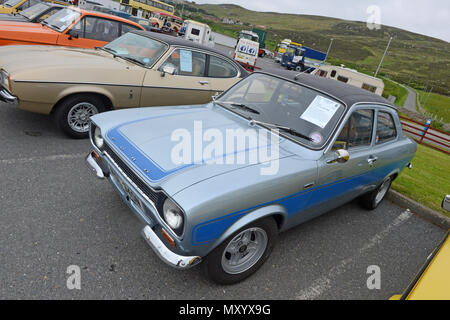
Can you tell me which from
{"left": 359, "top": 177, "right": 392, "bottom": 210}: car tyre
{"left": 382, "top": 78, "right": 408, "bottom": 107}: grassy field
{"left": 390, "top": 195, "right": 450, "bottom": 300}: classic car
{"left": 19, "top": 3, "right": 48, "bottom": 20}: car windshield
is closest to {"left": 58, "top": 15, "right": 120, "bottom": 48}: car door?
{"left": 19, "top": 3, "right": 48, "bottom": 20}: car windshield

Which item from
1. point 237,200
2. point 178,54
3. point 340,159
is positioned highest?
point 178,54

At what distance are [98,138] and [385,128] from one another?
11.6 feet

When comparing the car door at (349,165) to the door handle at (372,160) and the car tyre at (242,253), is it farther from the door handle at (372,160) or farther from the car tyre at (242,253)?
the car tyre at (242,253)

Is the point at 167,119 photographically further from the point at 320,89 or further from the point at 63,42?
the point at 63,42

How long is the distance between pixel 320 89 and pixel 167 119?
1.73 meters

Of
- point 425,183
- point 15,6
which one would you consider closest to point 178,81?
point 425,183

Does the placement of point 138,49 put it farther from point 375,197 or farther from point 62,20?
point 375,197

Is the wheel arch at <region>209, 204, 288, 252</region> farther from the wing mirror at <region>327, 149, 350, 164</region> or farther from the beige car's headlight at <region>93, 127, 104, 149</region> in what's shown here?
the beige car's headlight at <region>93, 127, 104, 149</region>

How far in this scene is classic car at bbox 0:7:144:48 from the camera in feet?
21.1

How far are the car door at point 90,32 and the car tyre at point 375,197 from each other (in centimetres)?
686

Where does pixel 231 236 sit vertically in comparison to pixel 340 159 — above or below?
below

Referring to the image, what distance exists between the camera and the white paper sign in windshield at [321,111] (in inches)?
122
